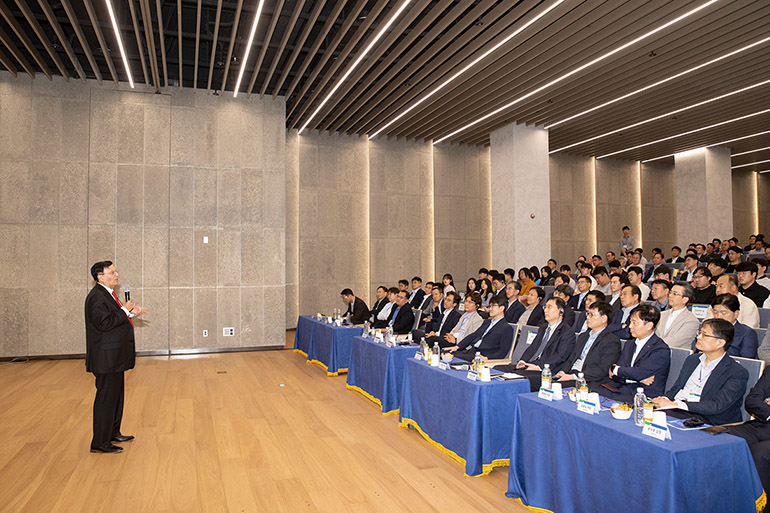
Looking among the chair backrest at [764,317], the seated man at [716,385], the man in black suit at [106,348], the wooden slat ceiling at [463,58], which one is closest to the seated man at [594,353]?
the seated man at [716,385]

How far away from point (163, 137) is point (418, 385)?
23.6 feet

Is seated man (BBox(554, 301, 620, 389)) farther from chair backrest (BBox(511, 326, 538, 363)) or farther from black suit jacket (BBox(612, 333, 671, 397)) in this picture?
chair backrest (BBox(511, 326, 538, 363))

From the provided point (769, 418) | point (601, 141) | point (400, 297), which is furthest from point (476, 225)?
point (769, 418)

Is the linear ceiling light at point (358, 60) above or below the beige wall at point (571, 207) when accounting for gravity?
above

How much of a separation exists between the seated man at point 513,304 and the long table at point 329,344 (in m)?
2.07

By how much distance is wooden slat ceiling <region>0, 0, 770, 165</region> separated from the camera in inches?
259

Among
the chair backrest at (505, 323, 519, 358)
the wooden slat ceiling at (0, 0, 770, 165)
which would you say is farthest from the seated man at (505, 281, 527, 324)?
the wooden slat ceiling at (0, 0, 770, 165)

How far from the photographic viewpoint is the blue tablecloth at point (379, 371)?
17.9 ft

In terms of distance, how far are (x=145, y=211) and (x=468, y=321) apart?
6.17 metres

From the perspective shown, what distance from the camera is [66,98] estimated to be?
30.2 feet

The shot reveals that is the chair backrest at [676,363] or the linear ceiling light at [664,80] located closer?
the chair backrest at [676,363]

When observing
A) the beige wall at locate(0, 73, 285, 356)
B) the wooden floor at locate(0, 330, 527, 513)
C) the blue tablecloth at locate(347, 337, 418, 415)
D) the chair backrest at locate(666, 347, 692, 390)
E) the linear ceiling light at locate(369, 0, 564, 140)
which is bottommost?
the wooden floor at locate(0, 330, 527, 513)

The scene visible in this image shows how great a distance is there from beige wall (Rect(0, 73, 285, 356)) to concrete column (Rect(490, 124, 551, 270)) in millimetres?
4831

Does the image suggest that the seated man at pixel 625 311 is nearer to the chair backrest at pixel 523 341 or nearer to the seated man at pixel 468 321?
the chair backrest at pixel 523 341
